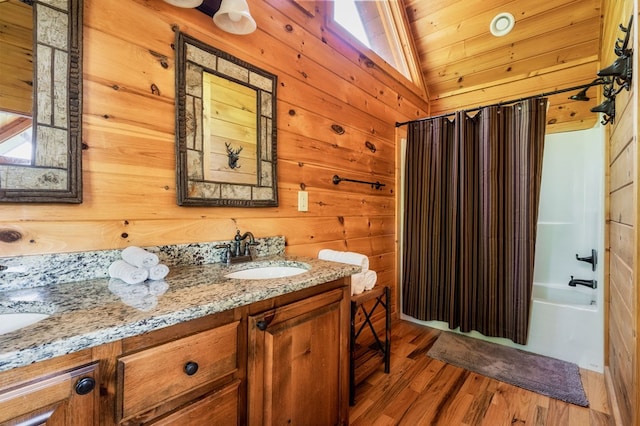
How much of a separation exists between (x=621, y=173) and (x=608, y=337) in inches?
43.2

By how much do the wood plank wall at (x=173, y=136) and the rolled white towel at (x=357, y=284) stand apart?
31 cm

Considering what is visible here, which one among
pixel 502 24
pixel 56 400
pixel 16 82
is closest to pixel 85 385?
pixel 56 400

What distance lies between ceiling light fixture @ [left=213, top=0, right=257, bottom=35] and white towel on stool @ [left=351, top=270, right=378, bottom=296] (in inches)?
53.3

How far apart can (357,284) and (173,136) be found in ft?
3.98

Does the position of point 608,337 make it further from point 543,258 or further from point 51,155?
point 51,155

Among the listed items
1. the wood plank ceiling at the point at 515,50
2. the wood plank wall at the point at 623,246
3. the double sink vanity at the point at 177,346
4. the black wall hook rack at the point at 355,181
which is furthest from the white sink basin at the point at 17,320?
the wood plank ceiling at the point at 515,50

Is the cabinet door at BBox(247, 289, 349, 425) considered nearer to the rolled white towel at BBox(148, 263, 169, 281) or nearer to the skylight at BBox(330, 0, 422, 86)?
the rolled white towel at BBox(148, 263, 169, 281)

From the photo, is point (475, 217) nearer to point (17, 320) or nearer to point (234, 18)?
point (234, 18)

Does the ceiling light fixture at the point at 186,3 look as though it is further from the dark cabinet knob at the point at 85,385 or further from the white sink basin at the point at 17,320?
the dark cabinet knob at the point at 85,385

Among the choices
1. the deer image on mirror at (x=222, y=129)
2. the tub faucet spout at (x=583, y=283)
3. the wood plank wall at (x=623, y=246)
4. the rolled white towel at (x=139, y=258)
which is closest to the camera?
the rolled white towel at (x=139, y=258)

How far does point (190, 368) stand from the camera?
2.36 feet

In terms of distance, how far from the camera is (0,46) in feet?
2.70

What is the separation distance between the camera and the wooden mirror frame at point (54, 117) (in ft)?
2.82

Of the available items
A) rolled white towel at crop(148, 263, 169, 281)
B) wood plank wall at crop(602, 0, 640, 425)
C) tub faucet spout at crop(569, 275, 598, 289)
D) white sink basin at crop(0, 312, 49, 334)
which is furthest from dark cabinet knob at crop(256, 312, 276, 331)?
tub faucet spout at crop(569, 275, 598, 289)
